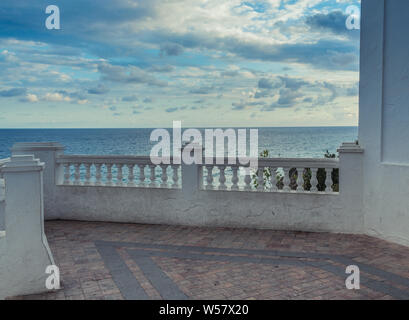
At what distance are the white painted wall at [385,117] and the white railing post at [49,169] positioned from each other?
6.82 metres

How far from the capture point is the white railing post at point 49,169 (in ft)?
26.9

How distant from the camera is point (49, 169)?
8.27 meters

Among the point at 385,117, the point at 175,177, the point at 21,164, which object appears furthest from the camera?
the point at 175,177

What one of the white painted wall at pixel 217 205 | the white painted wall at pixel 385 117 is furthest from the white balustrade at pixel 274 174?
the white painted wall at pixel 385 117

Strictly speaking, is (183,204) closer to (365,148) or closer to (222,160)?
(222,160)

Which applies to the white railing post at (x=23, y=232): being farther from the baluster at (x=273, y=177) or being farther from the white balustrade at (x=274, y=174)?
the baluster at (x=273, y=177)

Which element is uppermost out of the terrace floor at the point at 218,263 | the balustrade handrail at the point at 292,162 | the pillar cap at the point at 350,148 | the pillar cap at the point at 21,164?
the pillar cap at the point at 350,148

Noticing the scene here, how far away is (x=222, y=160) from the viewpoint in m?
7.42

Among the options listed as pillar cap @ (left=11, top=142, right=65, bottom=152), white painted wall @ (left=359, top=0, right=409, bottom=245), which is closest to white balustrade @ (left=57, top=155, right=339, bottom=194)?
pillar cap @ (left=11, top=142, right=65, bottom=152)

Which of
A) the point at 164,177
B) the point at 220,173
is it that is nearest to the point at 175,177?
the point at 164,177

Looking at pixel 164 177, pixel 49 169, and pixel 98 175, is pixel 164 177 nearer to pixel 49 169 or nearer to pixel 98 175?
pixel 98 175

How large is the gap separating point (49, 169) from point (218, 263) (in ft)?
16.6
